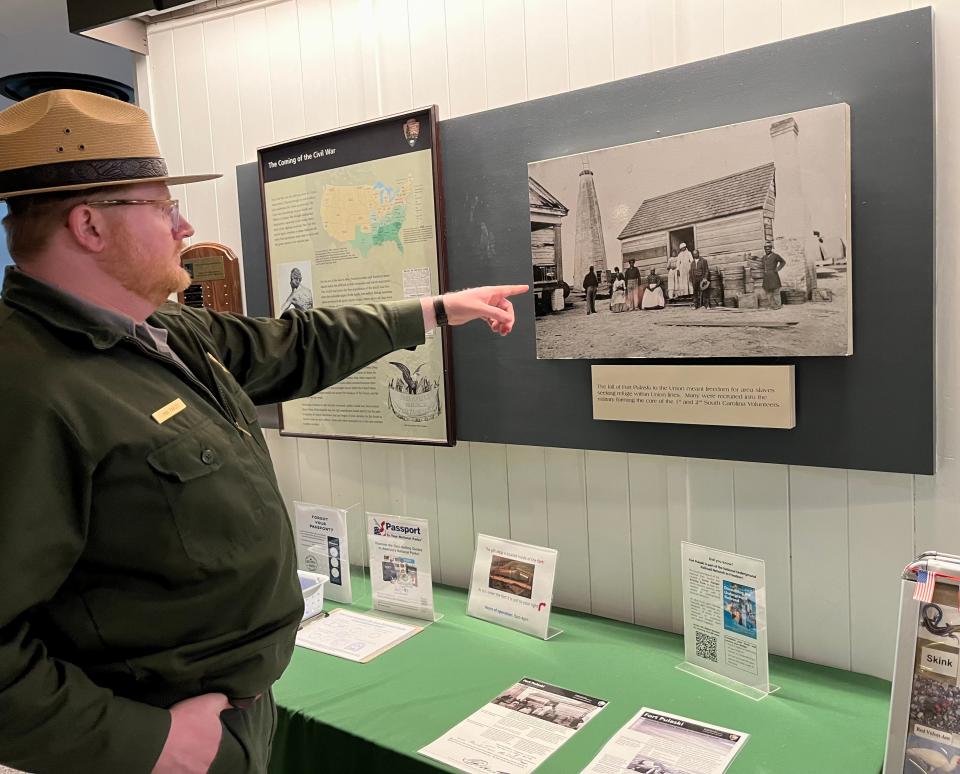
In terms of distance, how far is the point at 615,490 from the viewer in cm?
196

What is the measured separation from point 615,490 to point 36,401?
53.0 inches

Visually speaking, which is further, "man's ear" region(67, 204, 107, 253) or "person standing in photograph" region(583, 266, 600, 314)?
"person standing in photograph" region(583, 266, 600, 314)

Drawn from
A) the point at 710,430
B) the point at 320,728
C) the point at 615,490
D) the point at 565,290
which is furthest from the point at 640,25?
the point at 320,728

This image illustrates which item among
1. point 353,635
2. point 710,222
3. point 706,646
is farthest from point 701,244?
point 353,635

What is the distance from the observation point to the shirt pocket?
1.09 meters

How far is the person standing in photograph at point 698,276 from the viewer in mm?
1624

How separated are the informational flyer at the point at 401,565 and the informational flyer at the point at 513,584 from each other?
5.2 inches

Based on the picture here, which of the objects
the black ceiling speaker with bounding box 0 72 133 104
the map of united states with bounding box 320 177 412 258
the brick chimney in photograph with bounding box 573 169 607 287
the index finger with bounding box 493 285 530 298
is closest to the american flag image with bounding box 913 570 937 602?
the brick chimney in photograph with bounding box 573 169 607 287

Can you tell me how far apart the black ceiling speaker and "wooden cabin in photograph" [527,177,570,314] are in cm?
191

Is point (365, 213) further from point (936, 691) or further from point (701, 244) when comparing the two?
point (936, 691)

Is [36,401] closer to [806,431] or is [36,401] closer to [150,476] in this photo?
[150,476]

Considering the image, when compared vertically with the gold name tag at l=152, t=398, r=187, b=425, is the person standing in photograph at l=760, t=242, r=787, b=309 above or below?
above

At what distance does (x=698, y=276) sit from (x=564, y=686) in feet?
3.05
